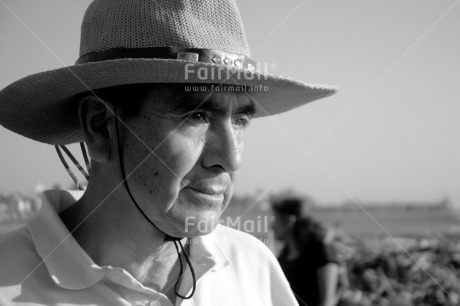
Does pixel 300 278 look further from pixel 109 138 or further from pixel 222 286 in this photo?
pixel 109 138

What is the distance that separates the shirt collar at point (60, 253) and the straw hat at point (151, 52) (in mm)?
419

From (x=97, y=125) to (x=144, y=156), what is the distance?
247 mm

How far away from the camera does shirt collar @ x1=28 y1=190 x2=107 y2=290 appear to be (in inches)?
62.1

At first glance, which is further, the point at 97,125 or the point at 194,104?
the point at 97,125

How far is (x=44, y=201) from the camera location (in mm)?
1802

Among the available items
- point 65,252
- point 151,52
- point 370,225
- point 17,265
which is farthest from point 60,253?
point 370,225

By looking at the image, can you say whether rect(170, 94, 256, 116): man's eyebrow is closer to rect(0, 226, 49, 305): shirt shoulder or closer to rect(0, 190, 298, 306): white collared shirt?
rect(0, 190, 298, 306): white collared shirt

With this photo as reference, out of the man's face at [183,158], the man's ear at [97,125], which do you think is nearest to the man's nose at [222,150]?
the man's face at [183,158]

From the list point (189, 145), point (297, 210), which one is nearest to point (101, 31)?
point (189, 145)

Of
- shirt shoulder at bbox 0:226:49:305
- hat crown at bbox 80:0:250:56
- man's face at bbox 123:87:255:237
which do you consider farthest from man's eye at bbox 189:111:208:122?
shirt shoulder at bbox 0:226:49:305

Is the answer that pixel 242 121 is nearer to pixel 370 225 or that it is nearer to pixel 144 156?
pixel 144 156

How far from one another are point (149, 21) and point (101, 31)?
0.60ft

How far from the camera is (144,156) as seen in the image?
168cm

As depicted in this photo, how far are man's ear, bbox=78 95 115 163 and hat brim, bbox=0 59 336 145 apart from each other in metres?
0.06
